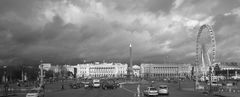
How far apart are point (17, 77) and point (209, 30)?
11556 centimetres

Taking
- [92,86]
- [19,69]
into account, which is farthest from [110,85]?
[19,69]

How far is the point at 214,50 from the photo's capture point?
259 feet

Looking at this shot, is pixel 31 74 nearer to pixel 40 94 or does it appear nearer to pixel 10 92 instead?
pixel 10 92

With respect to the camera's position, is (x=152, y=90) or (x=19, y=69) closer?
(x=152, y=90)

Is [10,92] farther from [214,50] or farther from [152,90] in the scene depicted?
[214,50]

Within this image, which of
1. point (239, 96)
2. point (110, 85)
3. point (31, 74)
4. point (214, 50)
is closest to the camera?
point (239, 96)

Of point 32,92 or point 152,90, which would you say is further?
point 152,90

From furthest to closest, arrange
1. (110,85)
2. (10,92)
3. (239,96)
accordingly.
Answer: (110,85) → (10,92) → (239,96)

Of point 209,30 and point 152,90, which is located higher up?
point 209,30

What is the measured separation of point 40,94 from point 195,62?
150 feet

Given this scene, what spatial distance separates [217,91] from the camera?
52.5 metres

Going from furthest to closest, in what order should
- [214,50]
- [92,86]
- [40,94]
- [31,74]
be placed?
[31,74], [92,86], [214,50], [40,94]

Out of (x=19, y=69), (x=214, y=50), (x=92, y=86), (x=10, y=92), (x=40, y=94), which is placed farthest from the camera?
(x=19, y=69)

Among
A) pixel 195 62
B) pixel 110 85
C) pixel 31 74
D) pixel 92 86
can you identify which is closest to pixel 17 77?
pixel 31 74
